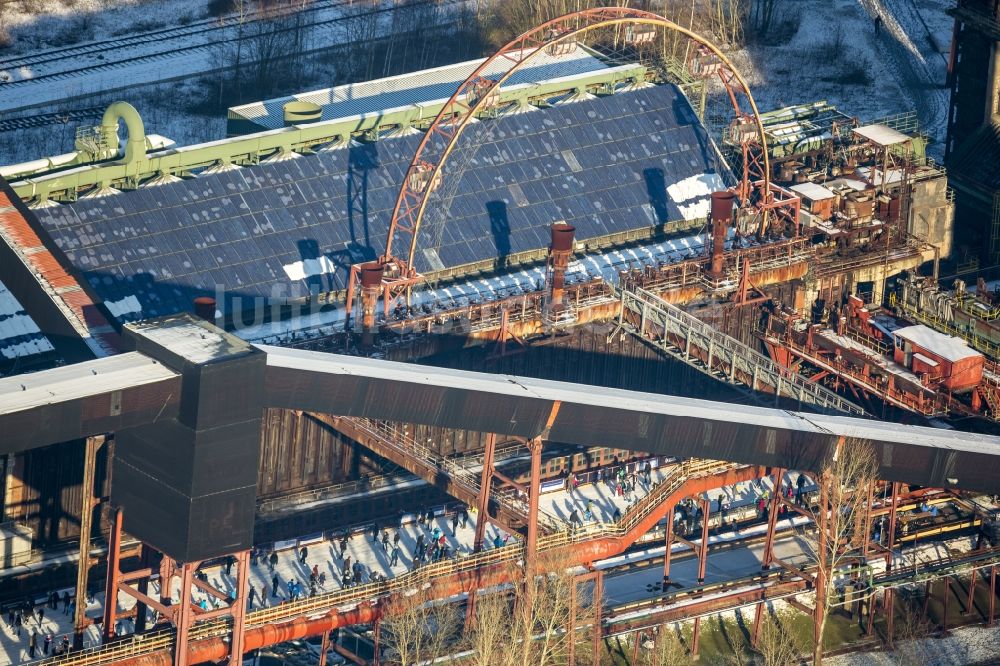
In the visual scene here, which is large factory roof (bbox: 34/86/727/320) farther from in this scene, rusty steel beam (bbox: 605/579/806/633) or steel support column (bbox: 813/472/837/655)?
steel support column (bbox: 813/472/837/655)

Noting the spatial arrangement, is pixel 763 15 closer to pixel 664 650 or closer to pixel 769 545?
pixel 769 545

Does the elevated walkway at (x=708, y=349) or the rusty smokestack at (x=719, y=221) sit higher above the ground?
the rusty smokestack at (x=719, y=221)

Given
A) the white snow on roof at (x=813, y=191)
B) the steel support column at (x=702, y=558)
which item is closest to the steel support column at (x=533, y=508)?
the steel support column at (x=702, y=558)

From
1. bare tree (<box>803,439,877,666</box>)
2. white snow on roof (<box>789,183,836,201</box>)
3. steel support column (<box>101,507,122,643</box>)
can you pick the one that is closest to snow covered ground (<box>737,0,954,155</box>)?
white snow on roof (<box>789,183,836,201</box>)

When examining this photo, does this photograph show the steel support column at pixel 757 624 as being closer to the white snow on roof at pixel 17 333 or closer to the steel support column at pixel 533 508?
the steel support column at pixel 533 508

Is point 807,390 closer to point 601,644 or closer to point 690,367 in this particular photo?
point 690,367
